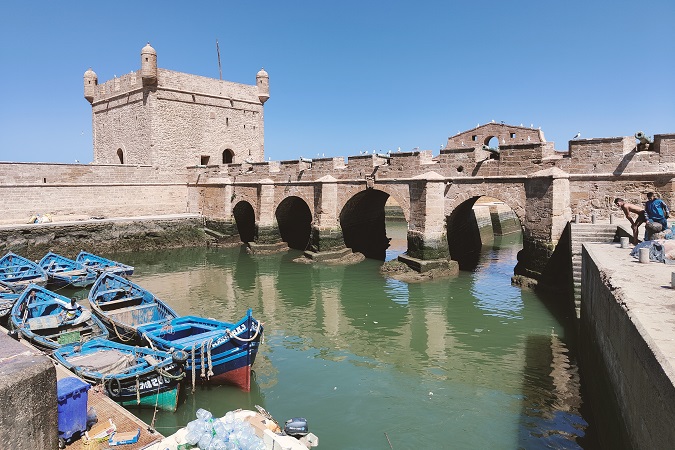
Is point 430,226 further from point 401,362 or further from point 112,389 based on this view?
point 112,389

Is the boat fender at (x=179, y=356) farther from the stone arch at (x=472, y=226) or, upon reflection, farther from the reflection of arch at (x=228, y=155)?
the reflection of arch at (x=228, y=155)

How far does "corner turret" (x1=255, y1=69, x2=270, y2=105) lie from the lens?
32.5 meters

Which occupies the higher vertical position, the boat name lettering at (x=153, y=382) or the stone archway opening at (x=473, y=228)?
the stone archway opening at (x=473, y=228)

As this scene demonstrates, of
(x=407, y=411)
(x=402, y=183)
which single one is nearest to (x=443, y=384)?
(x=407, y=411)

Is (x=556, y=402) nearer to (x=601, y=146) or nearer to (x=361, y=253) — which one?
(x=601, y=146)

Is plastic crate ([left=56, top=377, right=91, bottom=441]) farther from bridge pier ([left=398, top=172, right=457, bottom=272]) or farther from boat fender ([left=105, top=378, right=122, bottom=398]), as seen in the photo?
bridge pier ([left=398, top=172, right=457, bottom=272])

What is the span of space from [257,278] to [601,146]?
42.2 feet

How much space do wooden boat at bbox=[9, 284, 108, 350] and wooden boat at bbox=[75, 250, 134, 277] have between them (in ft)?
17.2

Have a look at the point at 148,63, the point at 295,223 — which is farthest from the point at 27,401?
the point at 148,63

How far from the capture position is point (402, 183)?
17.8 meters

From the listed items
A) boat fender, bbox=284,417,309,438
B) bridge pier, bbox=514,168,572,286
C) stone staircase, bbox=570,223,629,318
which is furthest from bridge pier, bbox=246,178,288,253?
boat fender, bbox=284,417,309,438

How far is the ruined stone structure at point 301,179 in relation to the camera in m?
13.4

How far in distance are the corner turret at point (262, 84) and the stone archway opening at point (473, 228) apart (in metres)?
17.1

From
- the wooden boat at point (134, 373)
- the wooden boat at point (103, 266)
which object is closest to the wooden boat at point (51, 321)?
the wooden boat at point (134, 373)
